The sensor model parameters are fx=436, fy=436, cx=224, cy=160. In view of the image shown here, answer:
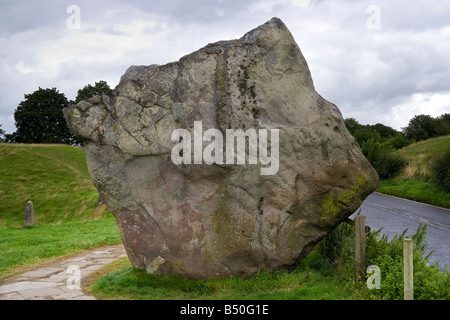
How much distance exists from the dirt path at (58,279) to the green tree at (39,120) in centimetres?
4756

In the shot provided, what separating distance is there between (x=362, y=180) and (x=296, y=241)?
1691 millimetres

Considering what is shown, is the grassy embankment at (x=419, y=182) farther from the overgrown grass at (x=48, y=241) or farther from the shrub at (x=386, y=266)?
the overgrown grass at (x=48, y=241)

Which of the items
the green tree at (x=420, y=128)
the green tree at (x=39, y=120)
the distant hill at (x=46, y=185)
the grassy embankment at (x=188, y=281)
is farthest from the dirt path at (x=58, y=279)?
the green tree at (x=420, y=128)

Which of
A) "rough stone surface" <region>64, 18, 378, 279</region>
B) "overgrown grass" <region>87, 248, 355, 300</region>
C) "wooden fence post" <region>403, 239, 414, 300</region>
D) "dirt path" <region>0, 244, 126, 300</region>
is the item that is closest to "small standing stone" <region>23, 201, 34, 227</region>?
"dirt path" <region>0, 244, 126, 300</region>

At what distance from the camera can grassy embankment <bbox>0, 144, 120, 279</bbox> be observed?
12594mm

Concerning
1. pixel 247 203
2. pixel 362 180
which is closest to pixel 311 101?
pixel 362 180

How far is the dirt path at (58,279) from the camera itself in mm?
8016

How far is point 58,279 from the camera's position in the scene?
926 centimetres

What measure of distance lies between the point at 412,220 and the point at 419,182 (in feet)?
44.2

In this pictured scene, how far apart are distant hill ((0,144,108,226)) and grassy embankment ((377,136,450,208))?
1880 centimetres

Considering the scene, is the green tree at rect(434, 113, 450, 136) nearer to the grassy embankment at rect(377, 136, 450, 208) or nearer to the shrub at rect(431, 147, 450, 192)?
the grassy embankment at rect(377, 136, 450, 208)

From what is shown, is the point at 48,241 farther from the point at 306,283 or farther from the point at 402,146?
the point at 402,146

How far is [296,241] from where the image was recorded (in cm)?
814

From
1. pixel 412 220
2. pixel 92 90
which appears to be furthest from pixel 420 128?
pixel 412 220
